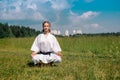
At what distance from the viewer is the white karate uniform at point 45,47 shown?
11750 millimetres

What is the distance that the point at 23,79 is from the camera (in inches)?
297

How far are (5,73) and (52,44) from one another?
3.49 m

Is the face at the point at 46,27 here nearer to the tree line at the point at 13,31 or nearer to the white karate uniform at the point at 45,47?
the white karate uniform at the point at 45,47

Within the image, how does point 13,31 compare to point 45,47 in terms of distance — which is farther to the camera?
point 13,31

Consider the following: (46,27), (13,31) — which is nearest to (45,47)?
(46,27)

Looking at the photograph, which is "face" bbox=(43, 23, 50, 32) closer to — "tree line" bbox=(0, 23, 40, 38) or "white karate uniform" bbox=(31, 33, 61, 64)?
"white karate uniform" bbox=(31, 33, 61, 64)

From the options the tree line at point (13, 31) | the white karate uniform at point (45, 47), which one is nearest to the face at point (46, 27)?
the white karate uniform at point (45, 47)

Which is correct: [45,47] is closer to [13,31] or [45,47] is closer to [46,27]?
[46,27]

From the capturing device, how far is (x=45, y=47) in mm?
11812

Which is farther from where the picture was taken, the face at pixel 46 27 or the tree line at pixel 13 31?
the tree line at pixel 13 31

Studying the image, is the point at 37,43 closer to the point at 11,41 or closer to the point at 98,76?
the point at 98,76

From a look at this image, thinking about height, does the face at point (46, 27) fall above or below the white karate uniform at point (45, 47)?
above

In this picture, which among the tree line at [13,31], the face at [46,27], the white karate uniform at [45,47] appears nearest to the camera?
the face at [46,27]

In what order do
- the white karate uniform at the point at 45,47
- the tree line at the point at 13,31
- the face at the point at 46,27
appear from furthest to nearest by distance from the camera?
1. the tree line at the point at 13,31
2. the white karate uniform at the point at 45,47
3. the face at the point at 46,27
